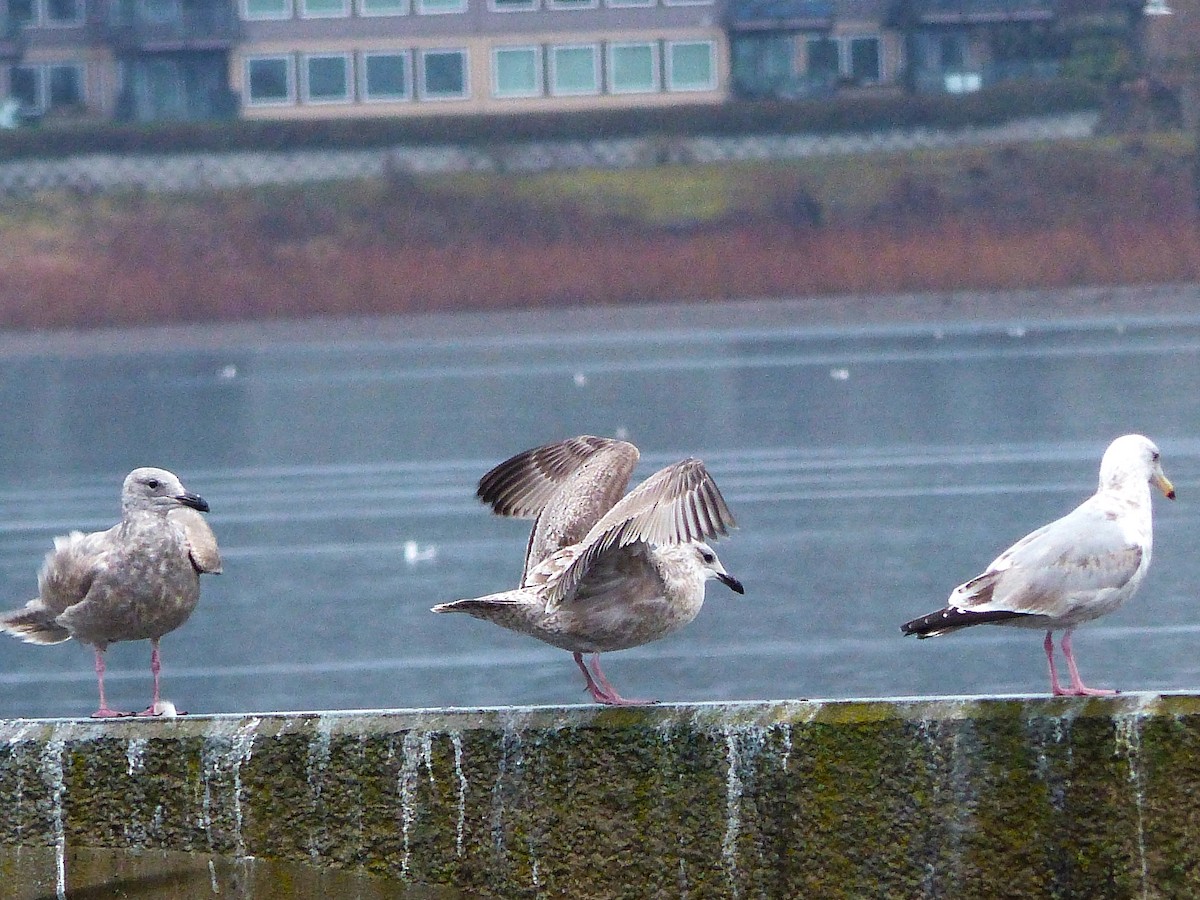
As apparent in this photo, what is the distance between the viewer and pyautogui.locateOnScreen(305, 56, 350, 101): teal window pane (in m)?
72.9

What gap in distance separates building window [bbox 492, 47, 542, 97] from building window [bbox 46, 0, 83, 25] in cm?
1403

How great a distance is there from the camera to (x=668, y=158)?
66.6 metres

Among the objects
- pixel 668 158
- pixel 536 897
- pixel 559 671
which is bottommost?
pixel 559 671

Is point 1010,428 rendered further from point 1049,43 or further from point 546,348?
point 1049,43

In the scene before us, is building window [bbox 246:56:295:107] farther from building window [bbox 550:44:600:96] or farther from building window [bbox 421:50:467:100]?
building window [bbox 550:44:600:96]

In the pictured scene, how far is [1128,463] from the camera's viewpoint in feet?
20.5

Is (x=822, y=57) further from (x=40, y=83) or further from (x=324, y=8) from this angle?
(x=40, y=83)

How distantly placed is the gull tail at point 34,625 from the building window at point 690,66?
66.8 meters

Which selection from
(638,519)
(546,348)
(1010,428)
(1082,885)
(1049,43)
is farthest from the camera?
(1049,43)

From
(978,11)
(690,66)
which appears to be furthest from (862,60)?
(690,66)

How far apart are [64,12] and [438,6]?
496 inches

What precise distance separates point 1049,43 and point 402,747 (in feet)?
230

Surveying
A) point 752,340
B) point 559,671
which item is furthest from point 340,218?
point 559,671

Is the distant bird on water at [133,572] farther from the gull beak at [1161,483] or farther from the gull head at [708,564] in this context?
the gull beak at [1161,483]
